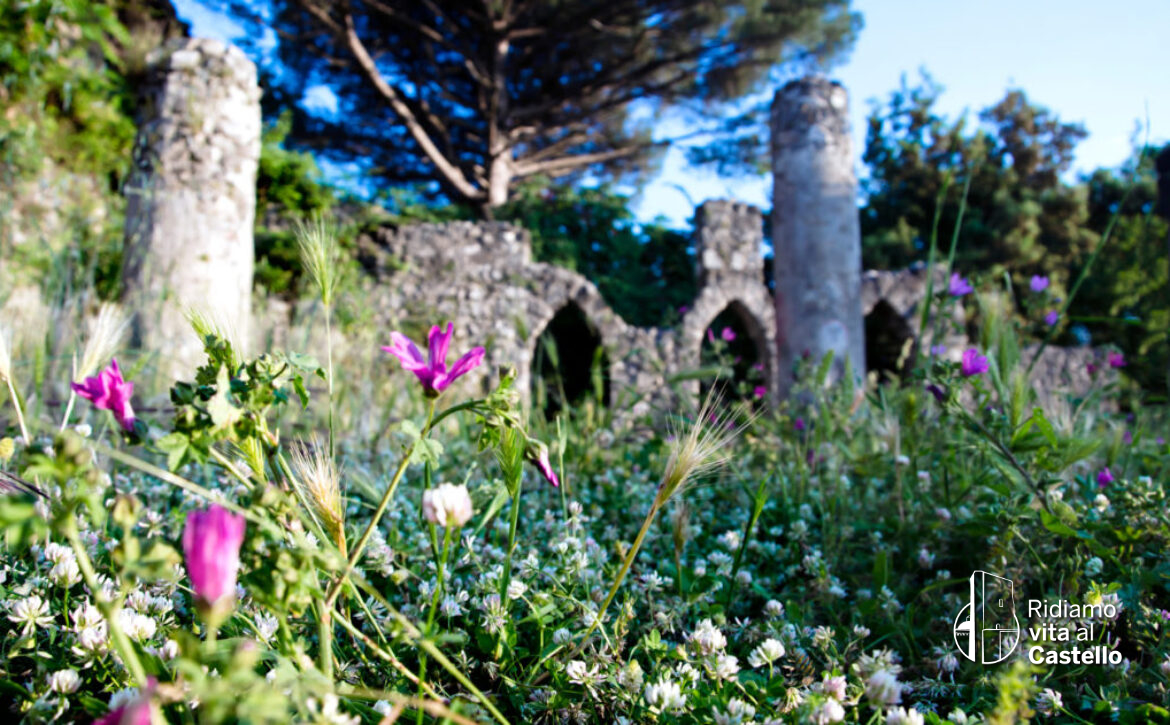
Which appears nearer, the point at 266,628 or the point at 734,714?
the point at 734,714

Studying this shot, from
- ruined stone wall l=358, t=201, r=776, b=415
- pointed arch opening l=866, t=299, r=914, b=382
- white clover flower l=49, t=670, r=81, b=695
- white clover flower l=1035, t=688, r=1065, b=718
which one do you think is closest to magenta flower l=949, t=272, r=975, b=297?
white clover flower l=1035, t=688, r=1065, b=718

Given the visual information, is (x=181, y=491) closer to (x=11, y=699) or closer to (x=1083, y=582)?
(x=11, y=699)

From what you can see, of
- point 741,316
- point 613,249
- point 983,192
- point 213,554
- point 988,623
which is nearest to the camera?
point 213,554

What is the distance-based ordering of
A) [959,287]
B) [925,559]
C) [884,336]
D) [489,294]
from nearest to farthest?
[925,559], [959,287], [489,294], [884,336]

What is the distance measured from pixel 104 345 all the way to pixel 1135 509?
2.01 metres

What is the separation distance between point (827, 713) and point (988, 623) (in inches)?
28.4

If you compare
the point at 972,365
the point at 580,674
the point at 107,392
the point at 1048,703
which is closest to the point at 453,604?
the point at 580,674

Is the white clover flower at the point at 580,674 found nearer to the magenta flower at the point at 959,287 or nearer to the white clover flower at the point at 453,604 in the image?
the white clover flower at the point at 453,604

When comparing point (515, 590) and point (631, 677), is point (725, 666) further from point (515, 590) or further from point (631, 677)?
point (515, 590)

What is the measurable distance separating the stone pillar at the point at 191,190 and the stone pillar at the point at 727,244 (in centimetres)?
593

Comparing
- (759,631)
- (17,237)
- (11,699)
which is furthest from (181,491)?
(17,237)

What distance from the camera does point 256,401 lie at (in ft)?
2.74

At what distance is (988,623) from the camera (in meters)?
1.35

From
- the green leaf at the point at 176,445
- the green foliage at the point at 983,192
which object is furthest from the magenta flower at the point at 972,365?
the green foliage at the point at 983,192
